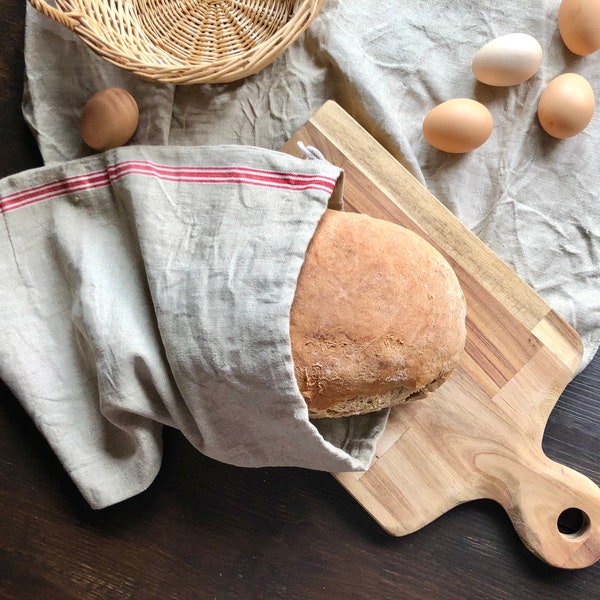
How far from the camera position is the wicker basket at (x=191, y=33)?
3.07 feet

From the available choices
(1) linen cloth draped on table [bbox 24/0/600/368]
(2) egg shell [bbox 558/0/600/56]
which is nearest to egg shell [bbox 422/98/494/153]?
(1) linen cloth draped on table [bbox 24/0/600/368]

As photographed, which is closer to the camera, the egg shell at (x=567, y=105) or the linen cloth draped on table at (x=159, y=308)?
the linen cloth draped on table at (x=159, y=308)

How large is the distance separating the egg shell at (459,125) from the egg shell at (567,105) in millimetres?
102

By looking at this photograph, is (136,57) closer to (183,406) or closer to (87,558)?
(183,406)

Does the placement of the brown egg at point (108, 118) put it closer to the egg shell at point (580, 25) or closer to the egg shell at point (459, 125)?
the egg shell at point (459, 125)

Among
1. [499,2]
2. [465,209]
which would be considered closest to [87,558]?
[465,209]

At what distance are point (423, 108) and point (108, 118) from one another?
558mm

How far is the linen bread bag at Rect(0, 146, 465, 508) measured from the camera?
85 cm

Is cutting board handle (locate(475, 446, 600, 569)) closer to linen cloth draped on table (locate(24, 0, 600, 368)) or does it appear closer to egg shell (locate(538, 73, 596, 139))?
linen cloth draped on table (locate(24, 0, 600, 368))

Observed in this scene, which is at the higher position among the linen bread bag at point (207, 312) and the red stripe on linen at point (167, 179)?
the red stripe on linen at point (167, 179)

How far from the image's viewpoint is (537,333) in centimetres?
101

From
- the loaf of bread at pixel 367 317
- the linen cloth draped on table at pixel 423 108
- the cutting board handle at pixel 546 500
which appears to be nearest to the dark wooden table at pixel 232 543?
the cutting board handle at pixel 546 500

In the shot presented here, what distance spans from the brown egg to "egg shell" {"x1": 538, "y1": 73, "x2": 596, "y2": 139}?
0.71 metres

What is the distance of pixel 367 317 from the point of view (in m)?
0.86
